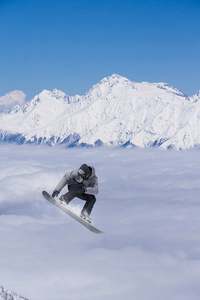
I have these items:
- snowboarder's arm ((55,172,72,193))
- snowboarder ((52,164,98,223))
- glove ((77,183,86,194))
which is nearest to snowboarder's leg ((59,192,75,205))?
snowboarder ((52,164,98,223))

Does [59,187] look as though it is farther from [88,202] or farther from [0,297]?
[0,297]

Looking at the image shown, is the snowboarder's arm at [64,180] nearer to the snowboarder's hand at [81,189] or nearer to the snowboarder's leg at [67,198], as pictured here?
the snowboarder's hand at [81,189]

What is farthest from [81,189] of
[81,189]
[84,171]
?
[84,171]

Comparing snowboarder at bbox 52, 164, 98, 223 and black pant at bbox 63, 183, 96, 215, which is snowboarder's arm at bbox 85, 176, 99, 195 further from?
black pant at bbox 63, 183, 96, 215

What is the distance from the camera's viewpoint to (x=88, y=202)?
50.8 feet

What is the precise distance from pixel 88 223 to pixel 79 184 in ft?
8.88

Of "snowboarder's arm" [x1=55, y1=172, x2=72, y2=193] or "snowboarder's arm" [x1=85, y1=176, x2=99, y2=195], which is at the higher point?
"snowboarder's arm" [x1=55, y1=172, x2=72, y2=193]

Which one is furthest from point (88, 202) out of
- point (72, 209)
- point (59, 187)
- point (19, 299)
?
point (19, 299)

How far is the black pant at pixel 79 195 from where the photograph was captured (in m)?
14.6

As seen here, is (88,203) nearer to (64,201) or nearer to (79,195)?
(79,195)

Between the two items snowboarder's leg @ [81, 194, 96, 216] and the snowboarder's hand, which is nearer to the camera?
the snowboarder's hand

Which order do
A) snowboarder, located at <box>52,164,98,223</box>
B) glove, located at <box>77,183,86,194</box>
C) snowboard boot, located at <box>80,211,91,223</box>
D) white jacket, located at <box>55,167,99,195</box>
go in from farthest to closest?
snowboard boot, located at <box>80,211,91,223</box> < glove, located at <box>77,183,86,194</box> < white jacket, located at <box>55,167,99,195</box> < snowboarder, located at <box>52,164,98,223</box>

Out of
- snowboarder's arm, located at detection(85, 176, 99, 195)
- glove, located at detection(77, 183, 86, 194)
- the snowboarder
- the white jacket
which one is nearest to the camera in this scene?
the snowboarder

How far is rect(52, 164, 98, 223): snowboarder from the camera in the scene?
1348cm
